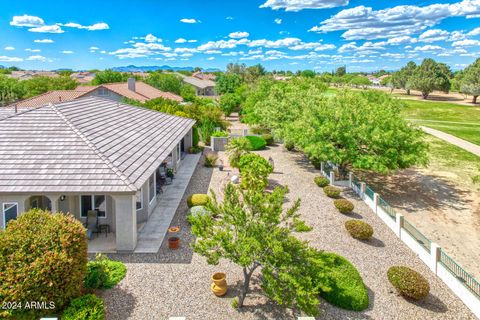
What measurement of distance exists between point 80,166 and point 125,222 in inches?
146

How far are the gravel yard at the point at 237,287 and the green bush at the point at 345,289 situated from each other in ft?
0.93

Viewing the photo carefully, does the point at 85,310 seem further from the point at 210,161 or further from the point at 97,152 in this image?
A: the point at 210,161

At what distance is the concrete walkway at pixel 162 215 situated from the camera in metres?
17.5

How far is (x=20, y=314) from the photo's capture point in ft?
35.5

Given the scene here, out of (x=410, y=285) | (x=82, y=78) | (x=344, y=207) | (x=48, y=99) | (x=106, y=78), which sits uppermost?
(x=82, y=78)

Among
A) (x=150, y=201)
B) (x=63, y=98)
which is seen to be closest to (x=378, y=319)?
(x=150, y=201)

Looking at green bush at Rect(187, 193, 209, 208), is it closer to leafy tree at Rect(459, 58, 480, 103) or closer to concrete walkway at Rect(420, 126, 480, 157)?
concrete walkway at Rect(420, 126, 480, 157)

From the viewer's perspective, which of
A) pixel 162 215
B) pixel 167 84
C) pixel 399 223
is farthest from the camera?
pixel 167 84

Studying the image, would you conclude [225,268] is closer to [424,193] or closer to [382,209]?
[382,209]

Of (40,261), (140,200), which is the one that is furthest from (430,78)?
(40,261)

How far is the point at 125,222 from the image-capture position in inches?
644

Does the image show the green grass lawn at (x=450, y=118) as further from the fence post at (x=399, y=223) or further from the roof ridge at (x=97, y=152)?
the roof ridge at (x=97, y=152)

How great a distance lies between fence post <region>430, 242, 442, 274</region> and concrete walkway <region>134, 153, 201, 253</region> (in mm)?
13258

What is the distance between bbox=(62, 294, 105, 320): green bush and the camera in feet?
36.3
